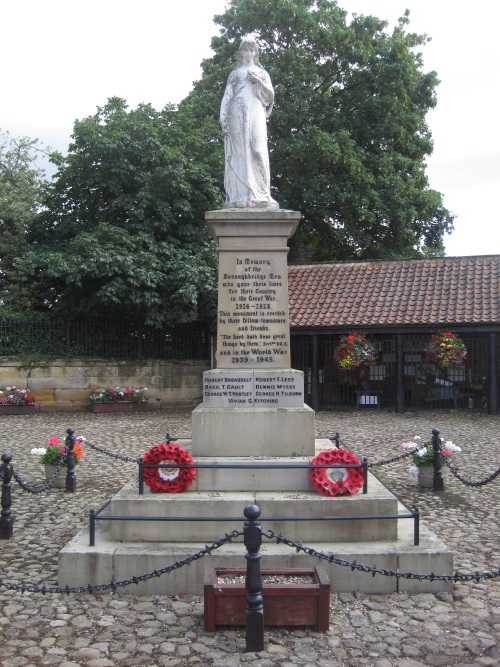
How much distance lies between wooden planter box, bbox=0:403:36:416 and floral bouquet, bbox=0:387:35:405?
93 mm

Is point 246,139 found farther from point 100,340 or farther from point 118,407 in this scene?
point 100,340

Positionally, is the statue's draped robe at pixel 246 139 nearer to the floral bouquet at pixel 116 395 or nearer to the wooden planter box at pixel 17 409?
the floral bouquet at pixel 116 395

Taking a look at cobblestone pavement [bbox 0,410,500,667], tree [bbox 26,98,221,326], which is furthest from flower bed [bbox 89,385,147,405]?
cobblestone pavement [bbox 0,410,500,667]

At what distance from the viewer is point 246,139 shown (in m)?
7.18

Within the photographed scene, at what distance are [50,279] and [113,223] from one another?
8.62ft

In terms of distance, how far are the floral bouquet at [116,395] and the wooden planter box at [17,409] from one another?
1703 mm

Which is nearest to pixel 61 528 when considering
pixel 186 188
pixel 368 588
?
pixel 368 588

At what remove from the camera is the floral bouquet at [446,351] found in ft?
55.1

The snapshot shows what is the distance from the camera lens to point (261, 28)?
78.1 feet

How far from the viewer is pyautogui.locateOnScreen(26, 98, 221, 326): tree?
17000mm

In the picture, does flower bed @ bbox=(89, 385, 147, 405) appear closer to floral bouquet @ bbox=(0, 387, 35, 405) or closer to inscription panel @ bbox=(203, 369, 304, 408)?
floral bouquet @ bbox=(0, 387, 35, 405)

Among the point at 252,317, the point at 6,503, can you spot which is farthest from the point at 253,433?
the point at 6,503

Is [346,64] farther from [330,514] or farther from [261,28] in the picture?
[330,514]

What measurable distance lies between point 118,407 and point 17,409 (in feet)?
9.07
